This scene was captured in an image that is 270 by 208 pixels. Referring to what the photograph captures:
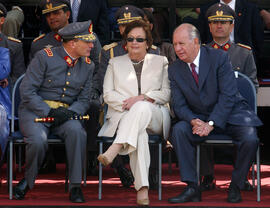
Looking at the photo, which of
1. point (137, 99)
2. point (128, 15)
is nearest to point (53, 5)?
point (128, 15)

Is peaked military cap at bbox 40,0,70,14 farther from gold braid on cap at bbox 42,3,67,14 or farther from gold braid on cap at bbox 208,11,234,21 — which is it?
gold braid on cap at bbox 208,11,234,21

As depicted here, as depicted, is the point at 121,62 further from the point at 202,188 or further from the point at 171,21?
the point at 171,21

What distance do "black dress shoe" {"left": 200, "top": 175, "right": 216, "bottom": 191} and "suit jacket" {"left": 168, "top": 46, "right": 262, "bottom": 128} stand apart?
739mm

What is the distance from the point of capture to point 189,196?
6.53m

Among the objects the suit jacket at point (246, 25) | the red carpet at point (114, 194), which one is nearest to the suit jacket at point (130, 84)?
the red carpet at point (114, 194)

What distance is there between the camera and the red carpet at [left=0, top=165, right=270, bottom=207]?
21.2ft

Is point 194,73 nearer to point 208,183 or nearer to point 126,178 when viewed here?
point 208,183

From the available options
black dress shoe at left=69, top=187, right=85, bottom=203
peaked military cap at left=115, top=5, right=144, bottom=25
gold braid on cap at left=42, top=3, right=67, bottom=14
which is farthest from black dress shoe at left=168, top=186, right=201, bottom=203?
gold braid on cap at left=42, top=3, right=67, bottom=14

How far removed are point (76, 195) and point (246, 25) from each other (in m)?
2.97

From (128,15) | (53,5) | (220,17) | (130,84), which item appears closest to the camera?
(130,84)

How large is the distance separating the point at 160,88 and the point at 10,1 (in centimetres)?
302

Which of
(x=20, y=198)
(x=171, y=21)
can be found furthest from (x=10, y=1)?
(x=20, y=198)

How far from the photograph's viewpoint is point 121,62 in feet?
23.5

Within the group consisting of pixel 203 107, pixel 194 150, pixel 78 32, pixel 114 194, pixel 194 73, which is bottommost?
pixel 114 194
